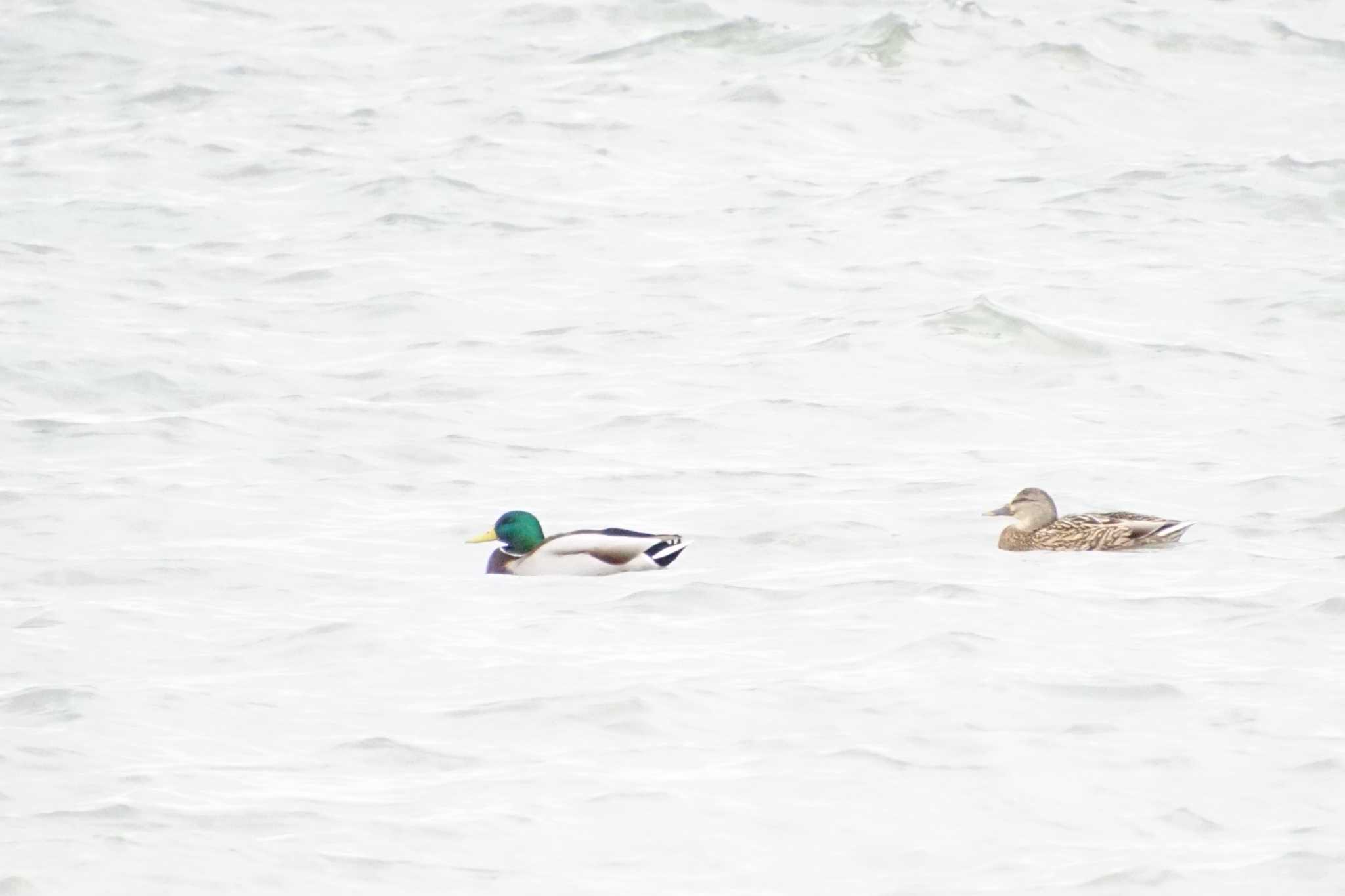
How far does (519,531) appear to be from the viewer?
414 inches

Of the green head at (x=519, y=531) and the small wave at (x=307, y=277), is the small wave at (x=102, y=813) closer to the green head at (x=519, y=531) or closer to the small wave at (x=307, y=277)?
the green head at (x=519, y=531)

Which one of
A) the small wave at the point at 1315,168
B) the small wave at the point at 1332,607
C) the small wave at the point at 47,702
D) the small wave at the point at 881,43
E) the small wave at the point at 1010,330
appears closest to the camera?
the small wave at the point at 47,702

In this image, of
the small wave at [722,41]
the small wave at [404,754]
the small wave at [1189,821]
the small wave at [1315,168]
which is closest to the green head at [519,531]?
the small wave at [404,754]

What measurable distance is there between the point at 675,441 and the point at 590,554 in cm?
316

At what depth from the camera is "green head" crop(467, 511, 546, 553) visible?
10500mm

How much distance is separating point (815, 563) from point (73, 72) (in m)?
17.6

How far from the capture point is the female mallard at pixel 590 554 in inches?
398

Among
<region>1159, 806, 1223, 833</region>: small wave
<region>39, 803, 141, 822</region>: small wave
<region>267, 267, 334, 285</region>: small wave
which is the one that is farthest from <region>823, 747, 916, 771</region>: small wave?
<region>267, 267, 334, 285</region>: small wave

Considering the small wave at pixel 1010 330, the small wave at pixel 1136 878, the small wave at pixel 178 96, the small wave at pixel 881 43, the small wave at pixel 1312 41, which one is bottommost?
the small wave at pixel 178 96

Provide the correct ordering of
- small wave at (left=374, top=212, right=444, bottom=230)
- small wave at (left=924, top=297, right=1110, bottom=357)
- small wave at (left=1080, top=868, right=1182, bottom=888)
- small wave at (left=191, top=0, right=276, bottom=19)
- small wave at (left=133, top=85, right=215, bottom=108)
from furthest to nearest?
small wave at (left=191, top=0, right=276, bottom=19), small wave at (left=133, top=85, right=215, bottom=108), small wave at (left=374, top=212, right=444, bottom=230), small wave at (left=924, top=297, right=1110, bottom=357), small wave at (left=1080, top=868, right=1182, bottom=888)

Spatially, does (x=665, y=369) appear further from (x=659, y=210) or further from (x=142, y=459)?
(x=659, y=210)

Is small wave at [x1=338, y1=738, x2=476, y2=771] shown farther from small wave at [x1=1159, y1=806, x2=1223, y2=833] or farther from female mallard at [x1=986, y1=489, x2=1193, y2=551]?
female mallard at [x1=986, y1=489, x2=1193, y2=551]

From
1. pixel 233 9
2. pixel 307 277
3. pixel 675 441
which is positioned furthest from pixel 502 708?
pixel 233 9

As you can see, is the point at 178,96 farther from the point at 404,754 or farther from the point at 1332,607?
the point at 404,754
